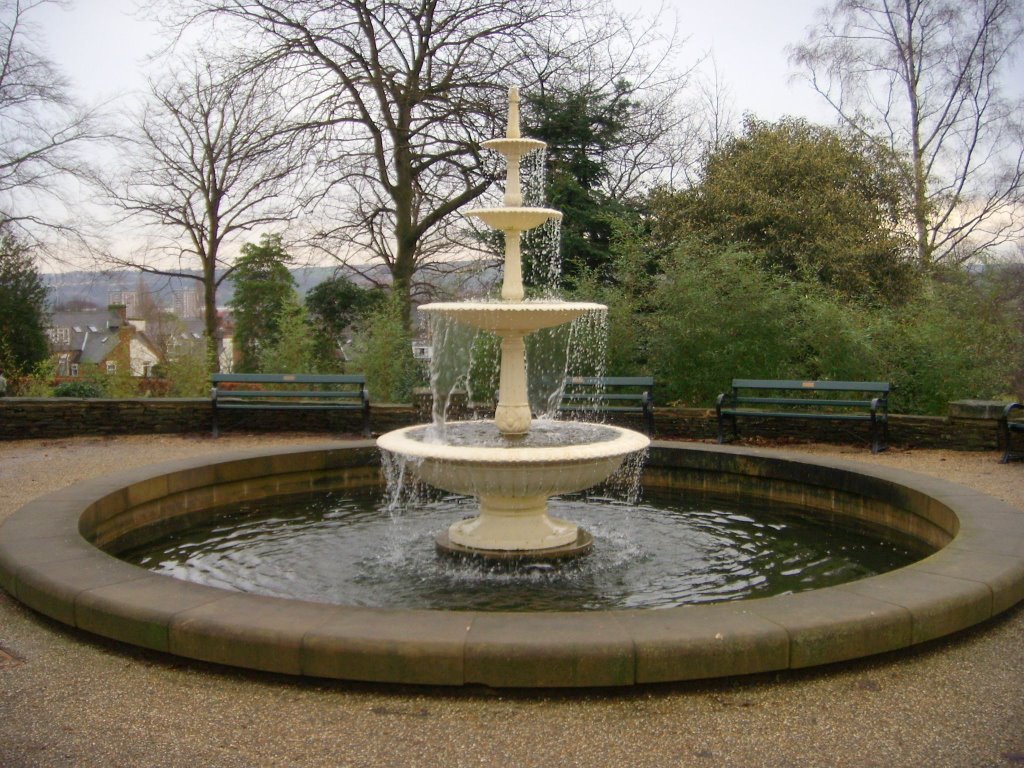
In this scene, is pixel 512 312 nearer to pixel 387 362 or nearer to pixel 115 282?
pixel 387 362

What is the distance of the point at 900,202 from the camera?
19.8 meters

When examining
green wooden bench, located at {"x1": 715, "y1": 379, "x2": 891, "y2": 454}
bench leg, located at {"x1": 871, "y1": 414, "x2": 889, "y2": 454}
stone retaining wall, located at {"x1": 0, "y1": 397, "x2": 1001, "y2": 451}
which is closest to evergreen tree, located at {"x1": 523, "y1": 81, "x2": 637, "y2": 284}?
green wooden bench, located at {"x1": 715, "y1": 379, "x2": 891, "y2": 454}

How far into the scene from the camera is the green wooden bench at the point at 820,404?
1062cm

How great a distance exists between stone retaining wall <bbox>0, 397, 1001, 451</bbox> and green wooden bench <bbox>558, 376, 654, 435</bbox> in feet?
1.08

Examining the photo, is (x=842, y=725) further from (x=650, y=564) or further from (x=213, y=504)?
(x=213, y=504)

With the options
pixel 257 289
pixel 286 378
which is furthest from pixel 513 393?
pixel 257 289

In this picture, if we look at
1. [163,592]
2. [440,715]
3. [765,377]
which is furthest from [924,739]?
[765,377]

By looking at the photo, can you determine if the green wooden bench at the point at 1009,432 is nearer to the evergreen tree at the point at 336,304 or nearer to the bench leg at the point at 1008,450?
the bench leg at the point at 1008,450

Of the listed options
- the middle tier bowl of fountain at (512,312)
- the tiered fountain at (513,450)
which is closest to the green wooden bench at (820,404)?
the tiered fountain at (513,450)

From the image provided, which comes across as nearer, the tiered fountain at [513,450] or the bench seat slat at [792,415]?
the tiered fountain at [513,450]

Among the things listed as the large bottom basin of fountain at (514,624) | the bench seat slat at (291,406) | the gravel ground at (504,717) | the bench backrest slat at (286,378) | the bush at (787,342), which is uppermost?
the bush at (787,342)

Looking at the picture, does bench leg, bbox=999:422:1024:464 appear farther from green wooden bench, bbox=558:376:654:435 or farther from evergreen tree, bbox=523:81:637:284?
evergreen tree, bbox=523:81:637:284

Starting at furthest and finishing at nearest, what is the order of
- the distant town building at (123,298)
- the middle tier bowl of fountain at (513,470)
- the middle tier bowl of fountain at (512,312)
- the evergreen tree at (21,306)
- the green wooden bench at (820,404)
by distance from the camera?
the distant town building at (123,298)
the evergreen tree at (21,306)
the green wooden bench at (820,404)
the middle tier bowl of fountain at (512,312)
the middle tier bowl of fountain at (513,470)

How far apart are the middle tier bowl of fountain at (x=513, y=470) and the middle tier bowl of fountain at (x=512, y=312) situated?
87 cm
